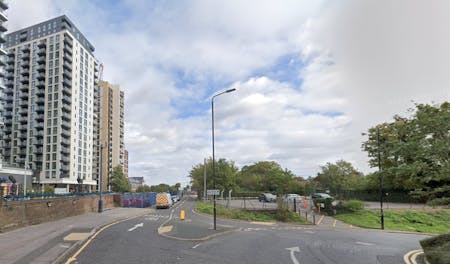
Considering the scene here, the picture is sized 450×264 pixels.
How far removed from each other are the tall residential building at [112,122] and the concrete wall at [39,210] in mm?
111220

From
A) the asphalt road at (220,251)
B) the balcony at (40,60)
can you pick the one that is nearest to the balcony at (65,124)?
the balcony at (40,60)

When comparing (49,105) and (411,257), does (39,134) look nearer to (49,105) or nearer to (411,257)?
(49,105)

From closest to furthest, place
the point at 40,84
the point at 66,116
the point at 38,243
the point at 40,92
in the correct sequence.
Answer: the point at 38,243 < the point at 66,116 < the point at 40,92 < the point at 40,84

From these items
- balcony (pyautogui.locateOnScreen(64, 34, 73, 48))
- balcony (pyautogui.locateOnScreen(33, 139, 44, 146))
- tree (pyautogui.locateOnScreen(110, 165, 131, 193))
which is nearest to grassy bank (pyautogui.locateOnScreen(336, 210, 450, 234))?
balcony (pyautogui.locateOnScreen(33, 139, 44, 146))

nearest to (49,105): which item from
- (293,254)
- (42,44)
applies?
(42,44)

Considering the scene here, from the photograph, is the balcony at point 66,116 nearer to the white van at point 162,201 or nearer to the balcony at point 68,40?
the balcony at point 68,40

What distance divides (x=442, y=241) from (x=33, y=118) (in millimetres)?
104679

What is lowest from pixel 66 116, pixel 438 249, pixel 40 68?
pixel 438 249

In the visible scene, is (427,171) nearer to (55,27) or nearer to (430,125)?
(430,125)

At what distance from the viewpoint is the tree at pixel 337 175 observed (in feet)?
271

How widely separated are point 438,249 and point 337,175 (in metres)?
76.4

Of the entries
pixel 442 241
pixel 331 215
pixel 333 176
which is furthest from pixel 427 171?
pixel 333 176

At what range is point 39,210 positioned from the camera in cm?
2545

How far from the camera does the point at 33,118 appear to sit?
320ft
